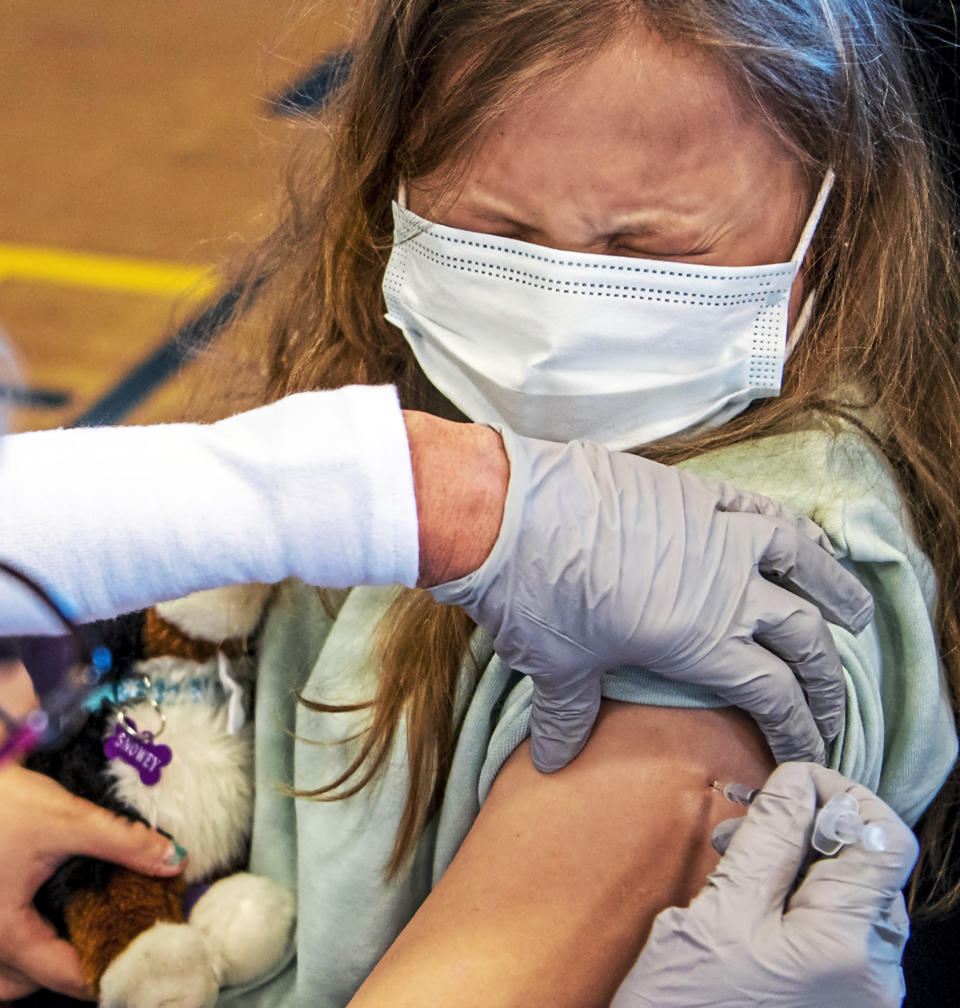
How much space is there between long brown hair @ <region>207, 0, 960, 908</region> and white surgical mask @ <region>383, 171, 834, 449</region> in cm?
5

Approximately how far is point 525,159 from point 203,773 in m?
0.75

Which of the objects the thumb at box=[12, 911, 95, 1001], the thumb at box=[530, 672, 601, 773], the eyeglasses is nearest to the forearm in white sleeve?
the eyeglasses

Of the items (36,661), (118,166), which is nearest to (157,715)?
(36,661)

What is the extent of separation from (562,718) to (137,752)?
526 millimetres

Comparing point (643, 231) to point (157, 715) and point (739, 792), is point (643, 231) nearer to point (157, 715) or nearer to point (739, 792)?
point (739, 792)

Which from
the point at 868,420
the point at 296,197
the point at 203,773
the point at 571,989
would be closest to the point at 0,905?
the point at 203,773

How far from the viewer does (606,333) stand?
105 cm

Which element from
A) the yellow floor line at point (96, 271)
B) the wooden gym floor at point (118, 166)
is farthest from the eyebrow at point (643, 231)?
the yellow floor line at point (96, 271)

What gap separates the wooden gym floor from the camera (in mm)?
2926

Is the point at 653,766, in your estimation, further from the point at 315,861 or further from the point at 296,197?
the point at 296,197

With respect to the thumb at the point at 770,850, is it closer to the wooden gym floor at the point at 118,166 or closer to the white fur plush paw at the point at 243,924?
the white fur plush paw at the point at 243,924

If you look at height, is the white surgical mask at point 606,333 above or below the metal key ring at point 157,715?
above

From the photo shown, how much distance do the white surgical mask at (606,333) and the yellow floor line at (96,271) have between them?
2160 mm

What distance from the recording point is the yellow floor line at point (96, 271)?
309 cm
